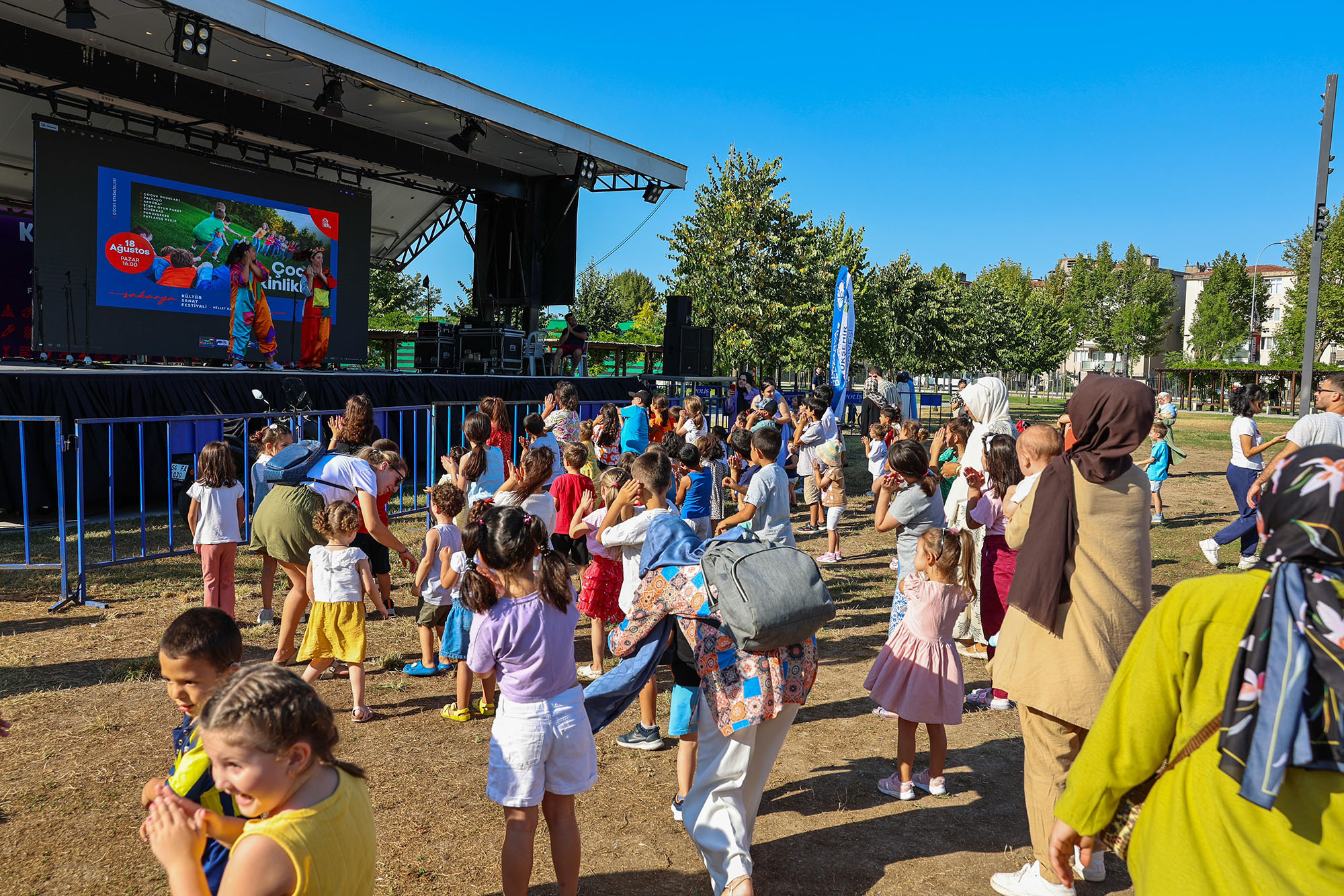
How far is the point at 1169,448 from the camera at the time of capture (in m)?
11.4

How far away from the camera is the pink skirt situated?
3.78 metres

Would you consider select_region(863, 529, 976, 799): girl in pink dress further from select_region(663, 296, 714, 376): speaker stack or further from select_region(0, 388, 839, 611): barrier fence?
select_region(663, 296, 714, 376): speaker stack

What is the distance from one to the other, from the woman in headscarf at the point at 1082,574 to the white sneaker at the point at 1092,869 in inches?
17.0

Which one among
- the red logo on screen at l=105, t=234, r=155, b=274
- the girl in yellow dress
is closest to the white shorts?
the girl in yellow dress

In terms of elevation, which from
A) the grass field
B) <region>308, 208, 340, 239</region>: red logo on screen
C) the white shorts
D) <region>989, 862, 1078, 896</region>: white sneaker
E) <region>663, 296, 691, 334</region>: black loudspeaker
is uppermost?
<region>308, 208, 340, 239</region>: red logo on screen

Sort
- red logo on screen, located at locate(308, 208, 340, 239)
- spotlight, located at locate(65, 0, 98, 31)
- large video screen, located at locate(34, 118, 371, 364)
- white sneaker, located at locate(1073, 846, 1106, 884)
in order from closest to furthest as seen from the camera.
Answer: white sneaker, located at locate(1073, 846, 1106, 884) < spotlight, located at locate(65, 0, 98, 31) < large video screen, located at locate(34, 118, 371, 364) < red logo on screen, located at locate(308, 208, 340, 239)

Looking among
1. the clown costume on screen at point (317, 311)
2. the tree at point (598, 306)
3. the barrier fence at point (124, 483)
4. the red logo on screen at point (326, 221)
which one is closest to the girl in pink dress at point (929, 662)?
the barrier fence at point (124, 483)

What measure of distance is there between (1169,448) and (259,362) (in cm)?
1519

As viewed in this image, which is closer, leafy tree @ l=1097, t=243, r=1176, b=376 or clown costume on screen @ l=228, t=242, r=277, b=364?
clown costume on screen @ l=228, t=242, r=277, b=364

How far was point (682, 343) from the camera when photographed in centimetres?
1998

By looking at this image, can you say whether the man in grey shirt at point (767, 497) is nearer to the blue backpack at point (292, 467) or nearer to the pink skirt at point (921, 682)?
the pink skirt at point (921, 682)

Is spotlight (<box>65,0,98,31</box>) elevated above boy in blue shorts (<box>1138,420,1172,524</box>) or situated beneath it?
elevated above

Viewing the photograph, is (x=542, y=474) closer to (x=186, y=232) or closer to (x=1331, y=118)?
(x=186, y=232)

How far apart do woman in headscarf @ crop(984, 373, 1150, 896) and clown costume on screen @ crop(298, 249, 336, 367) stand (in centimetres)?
1618
